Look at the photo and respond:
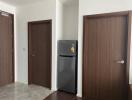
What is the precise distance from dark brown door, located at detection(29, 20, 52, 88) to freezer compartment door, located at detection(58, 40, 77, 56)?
1.28 feet

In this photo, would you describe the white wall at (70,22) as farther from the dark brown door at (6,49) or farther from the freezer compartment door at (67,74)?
the dark brown door at (6,49)

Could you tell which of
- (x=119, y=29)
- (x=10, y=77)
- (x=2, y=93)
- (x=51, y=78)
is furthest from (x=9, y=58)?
(x=119, y=29)

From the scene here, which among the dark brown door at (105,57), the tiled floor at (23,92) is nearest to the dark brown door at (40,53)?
the tiled floor at (23,92)

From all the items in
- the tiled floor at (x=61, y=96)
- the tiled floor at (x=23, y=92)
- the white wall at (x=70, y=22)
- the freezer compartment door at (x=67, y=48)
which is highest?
the white wall at (x=70, y=22)

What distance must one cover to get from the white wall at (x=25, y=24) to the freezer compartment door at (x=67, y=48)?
17 cm

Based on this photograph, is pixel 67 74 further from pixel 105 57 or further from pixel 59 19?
pixel 59 19

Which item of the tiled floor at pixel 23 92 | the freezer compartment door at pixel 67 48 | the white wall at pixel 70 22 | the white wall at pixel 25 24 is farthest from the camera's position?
the white wall at pixel 70 22

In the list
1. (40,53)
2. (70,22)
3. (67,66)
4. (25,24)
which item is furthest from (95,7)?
(25,24)

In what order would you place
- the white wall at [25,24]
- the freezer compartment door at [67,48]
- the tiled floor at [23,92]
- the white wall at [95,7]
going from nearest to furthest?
the white wall at [95,7] → the tiled floor at [23,92] → the freezer compartment door at [67,48] → the white wall at [25,24]

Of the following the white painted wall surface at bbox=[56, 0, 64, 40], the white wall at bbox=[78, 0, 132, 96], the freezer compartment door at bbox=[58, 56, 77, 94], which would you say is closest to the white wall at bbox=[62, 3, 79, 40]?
the white painted wall surface at bbox=[56, 0, 64, 40]

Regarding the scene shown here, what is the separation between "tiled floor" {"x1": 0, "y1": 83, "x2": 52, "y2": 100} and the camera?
9.21 ft

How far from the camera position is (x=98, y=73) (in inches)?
108

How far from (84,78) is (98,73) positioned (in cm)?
37

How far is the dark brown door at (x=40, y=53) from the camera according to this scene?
342 centimetres
